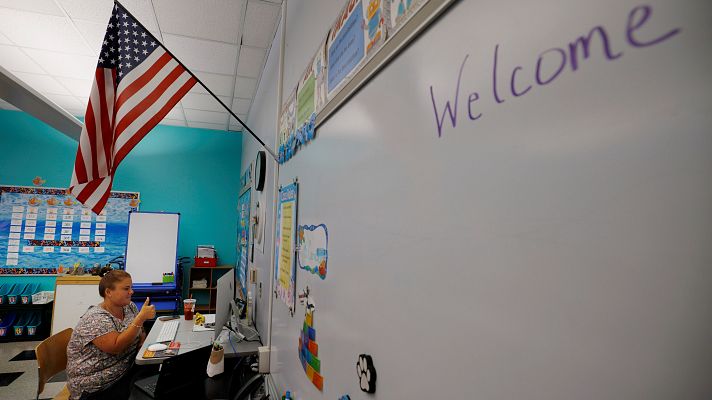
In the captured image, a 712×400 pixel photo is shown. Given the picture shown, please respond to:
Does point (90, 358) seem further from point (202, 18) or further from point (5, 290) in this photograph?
point (5, 290)

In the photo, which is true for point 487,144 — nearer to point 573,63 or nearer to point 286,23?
point 573,63

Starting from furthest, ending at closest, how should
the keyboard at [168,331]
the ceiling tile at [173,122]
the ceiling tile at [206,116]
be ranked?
the ceiling tile at [173,122], the ceiling tile at [206,116], the keyboard at [168,331]

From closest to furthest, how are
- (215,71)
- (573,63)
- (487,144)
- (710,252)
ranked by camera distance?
1. (710,252)
2. (573,63)
3. (487,144)
4. (215,71)

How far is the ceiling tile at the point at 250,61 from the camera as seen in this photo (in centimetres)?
297

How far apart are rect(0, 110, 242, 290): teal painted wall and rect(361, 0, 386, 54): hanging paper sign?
506 cm

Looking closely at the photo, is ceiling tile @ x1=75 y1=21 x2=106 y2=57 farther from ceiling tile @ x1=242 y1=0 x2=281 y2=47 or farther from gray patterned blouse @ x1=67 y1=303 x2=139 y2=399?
gray patterned blouse @ x1=67 y1=303 x2=139 y2=399

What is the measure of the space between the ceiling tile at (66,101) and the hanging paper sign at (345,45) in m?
4.74

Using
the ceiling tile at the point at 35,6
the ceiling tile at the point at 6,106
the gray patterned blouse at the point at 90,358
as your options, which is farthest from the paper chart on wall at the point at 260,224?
the ceiling tile at the point at 6,106

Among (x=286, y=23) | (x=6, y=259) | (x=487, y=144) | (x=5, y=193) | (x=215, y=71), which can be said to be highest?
(x=215, y=71)

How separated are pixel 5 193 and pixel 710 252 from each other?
662 centimetres

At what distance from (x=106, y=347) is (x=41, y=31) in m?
2.59

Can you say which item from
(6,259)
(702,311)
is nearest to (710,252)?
(702,311)

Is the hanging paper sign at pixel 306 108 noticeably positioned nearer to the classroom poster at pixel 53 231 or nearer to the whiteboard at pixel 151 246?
the whiteboard at pixel 151 246

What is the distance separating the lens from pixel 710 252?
266 millimetres
